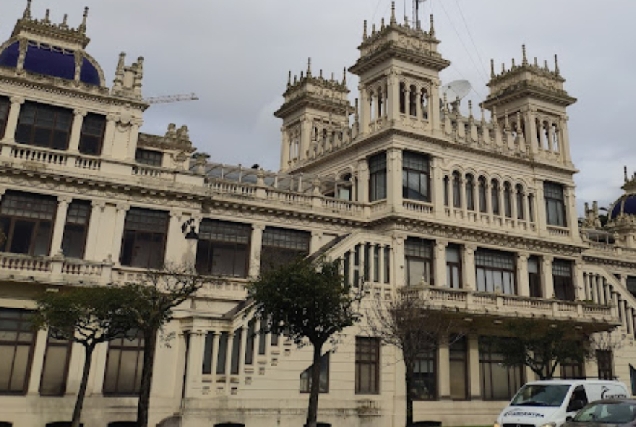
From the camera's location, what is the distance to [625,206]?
2290 inches

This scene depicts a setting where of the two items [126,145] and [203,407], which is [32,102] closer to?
[126,145]

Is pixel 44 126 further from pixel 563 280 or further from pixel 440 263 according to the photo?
pixel 563 280

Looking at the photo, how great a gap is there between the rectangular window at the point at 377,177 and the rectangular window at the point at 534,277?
39.9ft

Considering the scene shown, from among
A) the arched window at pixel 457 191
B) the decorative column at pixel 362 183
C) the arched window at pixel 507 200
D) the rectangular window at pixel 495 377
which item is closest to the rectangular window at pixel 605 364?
the rectangular window at pixel 495 377

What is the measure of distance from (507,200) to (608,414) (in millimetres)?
28029

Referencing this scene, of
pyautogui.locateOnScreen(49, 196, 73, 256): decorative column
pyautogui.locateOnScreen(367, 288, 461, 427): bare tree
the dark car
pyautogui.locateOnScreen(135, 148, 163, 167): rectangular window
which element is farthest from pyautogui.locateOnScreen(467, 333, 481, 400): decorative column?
pyautogui.locateOnScreen(49, 196, 73, 256): decorative column

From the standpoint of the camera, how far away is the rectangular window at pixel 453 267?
38.4 metres

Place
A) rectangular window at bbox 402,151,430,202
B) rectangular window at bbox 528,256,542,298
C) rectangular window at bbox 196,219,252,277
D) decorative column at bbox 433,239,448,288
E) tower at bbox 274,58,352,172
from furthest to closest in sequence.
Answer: tower at bbox 274,58,352,172 → rectangular window at bbox 528,256,542,298 → rectangular window at bbox 402,151,430,202 → decorative column at bbox 433,239,448,288 → rectangular window at bbox 196,219,252,277

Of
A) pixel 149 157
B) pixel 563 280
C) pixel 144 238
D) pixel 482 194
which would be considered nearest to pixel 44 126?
pixel 149 157

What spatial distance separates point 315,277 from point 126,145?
1506cm

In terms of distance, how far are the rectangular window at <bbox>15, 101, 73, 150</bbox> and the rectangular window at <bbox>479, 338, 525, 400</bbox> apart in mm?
27159

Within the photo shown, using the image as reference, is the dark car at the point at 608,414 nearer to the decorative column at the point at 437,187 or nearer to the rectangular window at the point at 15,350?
the decorative column at the point at 437,187

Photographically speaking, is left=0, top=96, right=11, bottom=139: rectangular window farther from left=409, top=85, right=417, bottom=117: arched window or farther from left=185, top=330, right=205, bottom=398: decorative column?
left=409, top=85, right=417, bottom=117: arched window

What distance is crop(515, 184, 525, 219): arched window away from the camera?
4244 cm
